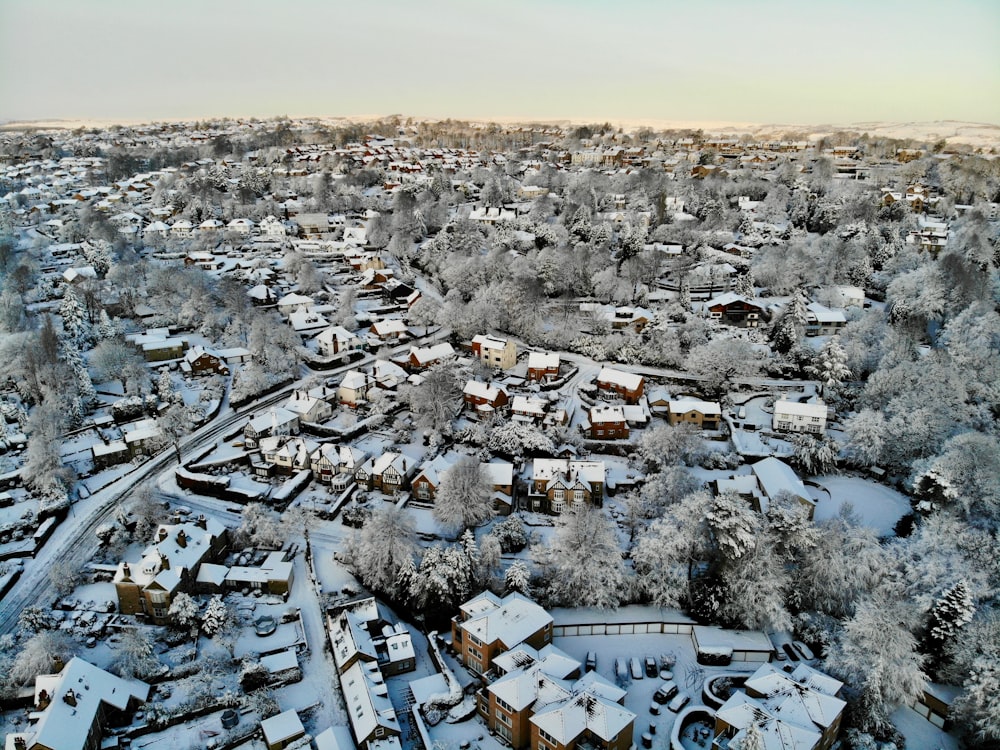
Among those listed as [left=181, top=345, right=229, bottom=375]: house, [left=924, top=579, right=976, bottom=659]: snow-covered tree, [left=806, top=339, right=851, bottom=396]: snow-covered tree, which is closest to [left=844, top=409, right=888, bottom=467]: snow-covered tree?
[left=806, top=339, right=851, bottom=396]: snow-covered tree

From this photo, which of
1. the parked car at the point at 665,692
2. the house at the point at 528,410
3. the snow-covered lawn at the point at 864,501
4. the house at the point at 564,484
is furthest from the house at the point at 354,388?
the snow-covered lawn at the point at 864,501

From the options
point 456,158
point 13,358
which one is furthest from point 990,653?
point 456,158

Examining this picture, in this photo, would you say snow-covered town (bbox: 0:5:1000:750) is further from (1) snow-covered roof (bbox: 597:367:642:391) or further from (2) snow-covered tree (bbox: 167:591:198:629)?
(1) snow-covered roof (bbox: 597:367:642:391)

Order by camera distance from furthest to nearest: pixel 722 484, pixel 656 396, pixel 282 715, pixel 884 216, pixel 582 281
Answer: pixel 884 216 < pixel 582 281 < pixel 656 396 < pixel 722 484 < pixel 282 715

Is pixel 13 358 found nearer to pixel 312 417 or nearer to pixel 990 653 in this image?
pixel 312 417

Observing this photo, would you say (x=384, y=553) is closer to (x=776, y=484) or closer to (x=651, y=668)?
(x=651, y=668)
